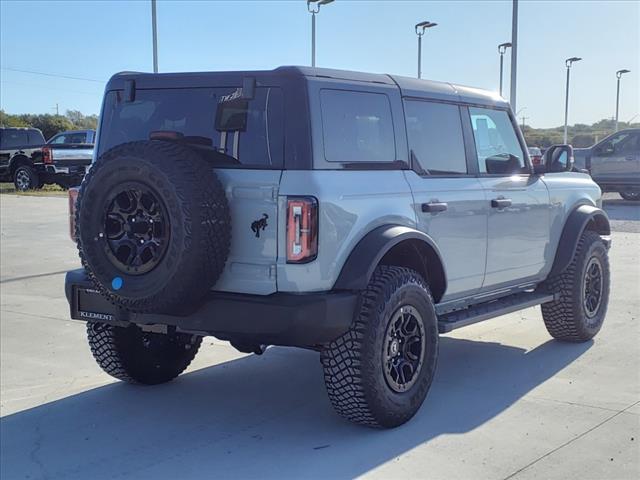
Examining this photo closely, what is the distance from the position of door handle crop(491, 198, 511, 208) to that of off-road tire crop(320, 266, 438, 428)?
4.16 feet

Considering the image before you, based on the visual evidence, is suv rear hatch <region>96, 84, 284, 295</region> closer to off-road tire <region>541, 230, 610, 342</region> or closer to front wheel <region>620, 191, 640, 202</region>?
off-road tire <region>541, 230, 610, 342</region>

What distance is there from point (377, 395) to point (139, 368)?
1.92m

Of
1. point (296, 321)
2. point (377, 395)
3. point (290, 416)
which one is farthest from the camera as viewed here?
point (290, 416)

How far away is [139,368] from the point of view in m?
5.29

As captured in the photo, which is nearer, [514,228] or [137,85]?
[137,85]

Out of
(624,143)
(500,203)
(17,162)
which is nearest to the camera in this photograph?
(500,203)

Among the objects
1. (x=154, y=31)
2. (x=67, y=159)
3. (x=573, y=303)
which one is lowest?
(x=573, y=303)

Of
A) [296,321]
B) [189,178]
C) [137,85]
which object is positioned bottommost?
[296,321]

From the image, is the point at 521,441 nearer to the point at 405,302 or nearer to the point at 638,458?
the point at 638,458

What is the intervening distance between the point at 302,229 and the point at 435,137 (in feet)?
5.15

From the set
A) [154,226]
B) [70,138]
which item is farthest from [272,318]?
[70,138]

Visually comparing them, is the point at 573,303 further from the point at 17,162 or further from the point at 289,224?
the point at 17,162

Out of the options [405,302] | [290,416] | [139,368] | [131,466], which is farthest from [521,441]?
[139,368]

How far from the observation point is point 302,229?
3939mm
